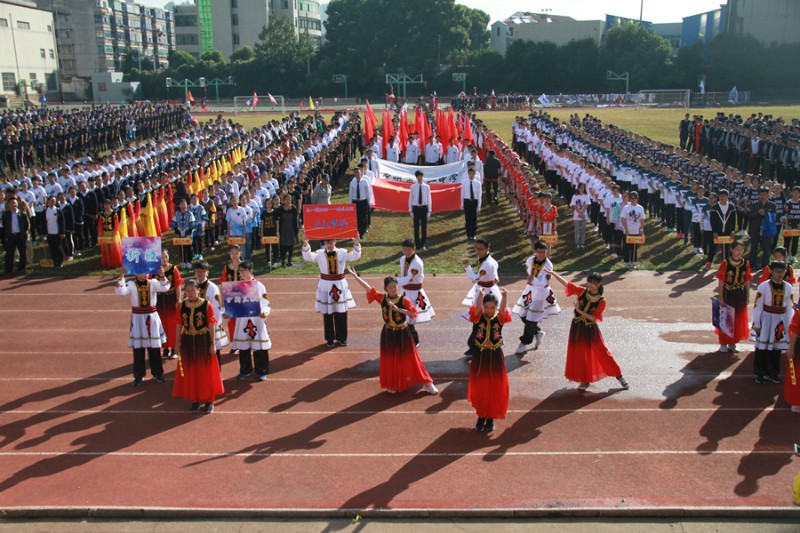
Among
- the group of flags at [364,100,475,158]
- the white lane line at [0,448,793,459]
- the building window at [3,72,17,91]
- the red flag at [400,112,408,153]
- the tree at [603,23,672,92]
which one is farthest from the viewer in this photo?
the tree at [603,23,672,92]

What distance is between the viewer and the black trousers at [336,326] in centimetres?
1280

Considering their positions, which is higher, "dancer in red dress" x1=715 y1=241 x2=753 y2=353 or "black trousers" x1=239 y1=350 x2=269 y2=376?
"dancer in red dress" x1=715 y1=241 x2=753 y2=353

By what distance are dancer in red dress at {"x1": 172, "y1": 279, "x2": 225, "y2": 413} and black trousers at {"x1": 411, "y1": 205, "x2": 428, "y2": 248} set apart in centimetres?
951

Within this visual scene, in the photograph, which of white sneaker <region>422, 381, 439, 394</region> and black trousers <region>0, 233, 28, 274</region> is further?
black trousers <region>0, 233, 28, 274</region>

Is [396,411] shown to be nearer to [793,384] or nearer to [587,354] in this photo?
[587,354]

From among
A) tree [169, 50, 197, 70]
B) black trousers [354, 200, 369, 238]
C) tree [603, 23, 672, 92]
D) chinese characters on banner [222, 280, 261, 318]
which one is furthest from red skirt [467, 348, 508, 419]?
tree [169, 50, 197, 70]

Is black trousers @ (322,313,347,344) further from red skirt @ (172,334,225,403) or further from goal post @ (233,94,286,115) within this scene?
goal post @ (233,94,286,115)

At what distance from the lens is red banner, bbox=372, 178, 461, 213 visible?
73.9 ft

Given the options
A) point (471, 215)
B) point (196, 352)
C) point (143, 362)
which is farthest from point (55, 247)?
point (471, 215)

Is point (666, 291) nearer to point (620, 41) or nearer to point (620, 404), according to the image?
point (620, 404)

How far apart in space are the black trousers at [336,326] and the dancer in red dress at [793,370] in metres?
6.76

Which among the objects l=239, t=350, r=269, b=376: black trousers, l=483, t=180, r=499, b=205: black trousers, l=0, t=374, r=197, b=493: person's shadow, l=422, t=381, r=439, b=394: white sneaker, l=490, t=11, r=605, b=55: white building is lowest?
l=0, t=374, r=197, b=493: person's shadow

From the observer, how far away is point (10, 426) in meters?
9.92

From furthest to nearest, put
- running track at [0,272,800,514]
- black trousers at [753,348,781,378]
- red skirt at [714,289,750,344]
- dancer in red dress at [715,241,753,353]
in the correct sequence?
red skirt at [714,289,750,344], dancer in red dress at [715,241,753,353], black trousers at [753,348,781,378], running track at [0,272,800,514]
